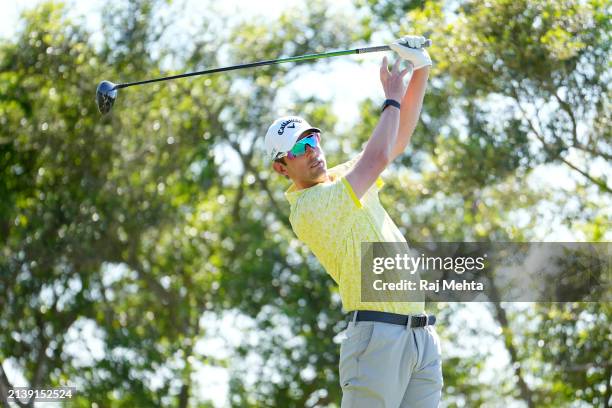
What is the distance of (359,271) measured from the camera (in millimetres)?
3371

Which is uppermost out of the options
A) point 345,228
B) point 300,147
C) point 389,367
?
point 300,147

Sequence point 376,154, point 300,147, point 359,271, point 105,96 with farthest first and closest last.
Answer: point 105,96, point 300,147, point 359,271, point 376,154

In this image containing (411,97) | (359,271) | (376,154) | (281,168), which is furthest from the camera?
(411,97)

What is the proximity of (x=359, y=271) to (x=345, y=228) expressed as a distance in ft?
0.45

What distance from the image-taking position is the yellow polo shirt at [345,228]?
332cm

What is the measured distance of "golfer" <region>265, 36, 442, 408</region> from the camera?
329 cm

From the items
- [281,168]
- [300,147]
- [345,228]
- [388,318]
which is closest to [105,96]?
[281,168]

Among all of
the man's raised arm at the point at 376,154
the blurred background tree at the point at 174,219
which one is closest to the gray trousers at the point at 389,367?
the man's raised arm at the point at 376,154

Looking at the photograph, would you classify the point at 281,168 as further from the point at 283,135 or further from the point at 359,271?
the point at 359,271

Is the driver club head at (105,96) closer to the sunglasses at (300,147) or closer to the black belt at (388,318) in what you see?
the sunglasses at (300,147)

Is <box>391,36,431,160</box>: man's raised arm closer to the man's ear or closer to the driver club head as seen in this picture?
the man's ear

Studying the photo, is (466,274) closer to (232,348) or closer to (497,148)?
(497,148)

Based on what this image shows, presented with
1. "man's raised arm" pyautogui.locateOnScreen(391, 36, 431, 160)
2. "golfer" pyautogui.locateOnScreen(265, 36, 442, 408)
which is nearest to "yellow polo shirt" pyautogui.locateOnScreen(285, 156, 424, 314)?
"golfer" pyautogui.locateOnScreen(265, 36, 442, 408)

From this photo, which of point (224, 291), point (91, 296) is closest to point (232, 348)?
point (224, 291)
